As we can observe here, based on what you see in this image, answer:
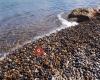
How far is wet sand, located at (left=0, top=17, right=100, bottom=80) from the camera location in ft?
50.7

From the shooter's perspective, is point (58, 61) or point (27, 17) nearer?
point (58, 61)

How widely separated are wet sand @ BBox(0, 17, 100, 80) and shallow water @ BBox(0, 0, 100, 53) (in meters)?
3.43

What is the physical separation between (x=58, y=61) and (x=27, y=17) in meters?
15.4

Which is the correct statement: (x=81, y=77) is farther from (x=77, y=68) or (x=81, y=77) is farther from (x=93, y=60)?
(x=93, y=60)

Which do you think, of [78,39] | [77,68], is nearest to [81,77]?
[77,68]

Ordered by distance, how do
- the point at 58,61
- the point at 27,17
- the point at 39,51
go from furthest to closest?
the point at 27,17 < the point at 39,51 < the point at 58,61

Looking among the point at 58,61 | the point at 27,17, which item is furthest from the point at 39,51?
the point at 27,17

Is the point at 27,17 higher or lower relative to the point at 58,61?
lower

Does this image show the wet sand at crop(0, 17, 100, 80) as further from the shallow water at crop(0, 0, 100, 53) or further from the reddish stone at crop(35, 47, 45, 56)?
the shallow water at crop(0, 0, 100, 53)

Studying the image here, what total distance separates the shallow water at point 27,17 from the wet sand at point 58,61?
3.43 m

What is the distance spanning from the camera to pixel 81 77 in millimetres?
15594

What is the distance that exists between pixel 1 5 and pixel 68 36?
16838 millimetres

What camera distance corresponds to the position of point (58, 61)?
55.9ft

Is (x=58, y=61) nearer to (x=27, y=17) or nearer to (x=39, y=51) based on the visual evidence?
(x=39, y=51)
